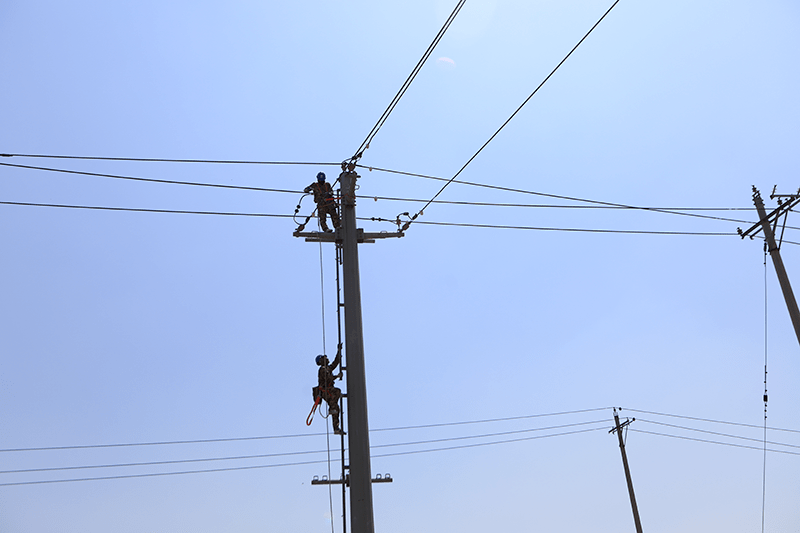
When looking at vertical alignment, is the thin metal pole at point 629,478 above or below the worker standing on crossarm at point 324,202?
below

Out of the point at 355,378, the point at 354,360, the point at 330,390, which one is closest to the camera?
the point at 355,378

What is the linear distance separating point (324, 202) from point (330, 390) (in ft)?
11.8

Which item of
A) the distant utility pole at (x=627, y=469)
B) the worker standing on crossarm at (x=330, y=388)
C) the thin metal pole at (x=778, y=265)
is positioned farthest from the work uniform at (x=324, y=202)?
the distant utility pole at (x=627, y=469)

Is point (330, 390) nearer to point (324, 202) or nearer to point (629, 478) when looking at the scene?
point (324, 202)

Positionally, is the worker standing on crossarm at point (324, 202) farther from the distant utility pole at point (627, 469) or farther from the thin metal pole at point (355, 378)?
the distant utility pole at point (627, 469)

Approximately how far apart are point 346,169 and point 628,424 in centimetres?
2465

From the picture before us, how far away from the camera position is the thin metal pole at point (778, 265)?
11.8 meters

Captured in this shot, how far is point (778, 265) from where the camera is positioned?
501 inches

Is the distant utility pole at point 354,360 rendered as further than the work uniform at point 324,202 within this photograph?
No

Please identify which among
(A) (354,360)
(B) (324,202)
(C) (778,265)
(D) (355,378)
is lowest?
(D) (355,378)

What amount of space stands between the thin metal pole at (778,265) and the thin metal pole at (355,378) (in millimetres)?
8615

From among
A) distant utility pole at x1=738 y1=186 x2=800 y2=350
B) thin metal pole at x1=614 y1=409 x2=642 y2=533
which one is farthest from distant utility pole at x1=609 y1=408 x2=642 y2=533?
distant utility pole at x1=738 y1=186 x2=800 y2=350

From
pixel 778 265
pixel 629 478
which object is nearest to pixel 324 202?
pixel 778 265

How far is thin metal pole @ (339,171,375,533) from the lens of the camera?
893cm
